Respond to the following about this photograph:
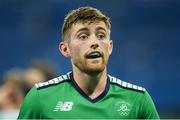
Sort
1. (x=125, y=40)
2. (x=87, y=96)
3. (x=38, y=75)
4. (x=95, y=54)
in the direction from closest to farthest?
1. (x=95, y=54)
2. (x=87, y=96)
3. (x=38, y=75)
4. (x=125, y=40)

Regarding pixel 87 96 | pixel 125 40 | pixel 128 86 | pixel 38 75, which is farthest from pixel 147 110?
pixel 125 40

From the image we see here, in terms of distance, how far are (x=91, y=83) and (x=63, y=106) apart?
0.68 ft

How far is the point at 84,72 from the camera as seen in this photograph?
3.93 meters

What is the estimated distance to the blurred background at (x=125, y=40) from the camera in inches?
384

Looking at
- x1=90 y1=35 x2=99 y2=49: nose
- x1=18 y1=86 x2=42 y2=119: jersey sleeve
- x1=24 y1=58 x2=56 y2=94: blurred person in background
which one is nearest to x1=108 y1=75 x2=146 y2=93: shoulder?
x1=90 y1=35 x2=99 y2=49: nose

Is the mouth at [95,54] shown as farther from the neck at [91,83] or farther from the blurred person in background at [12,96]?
the blurred person in background at [12,96]

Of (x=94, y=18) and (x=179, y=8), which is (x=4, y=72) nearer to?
(x=179, y=8)

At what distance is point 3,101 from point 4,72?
4109 millimetres

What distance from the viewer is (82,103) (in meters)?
3.90

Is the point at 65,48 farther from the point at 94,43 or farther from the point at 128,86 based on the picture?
the point at 128,86

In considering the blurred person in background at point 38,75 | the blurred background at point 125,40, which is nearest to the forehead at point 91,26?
the blurred person in background at point 38,75

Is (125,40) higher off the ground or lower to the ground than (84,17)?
higher

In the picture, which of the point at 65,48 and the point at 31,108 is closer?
the point at 31,108

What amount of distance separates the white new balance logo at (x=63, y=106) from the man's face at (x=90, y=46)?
0.66 ft
